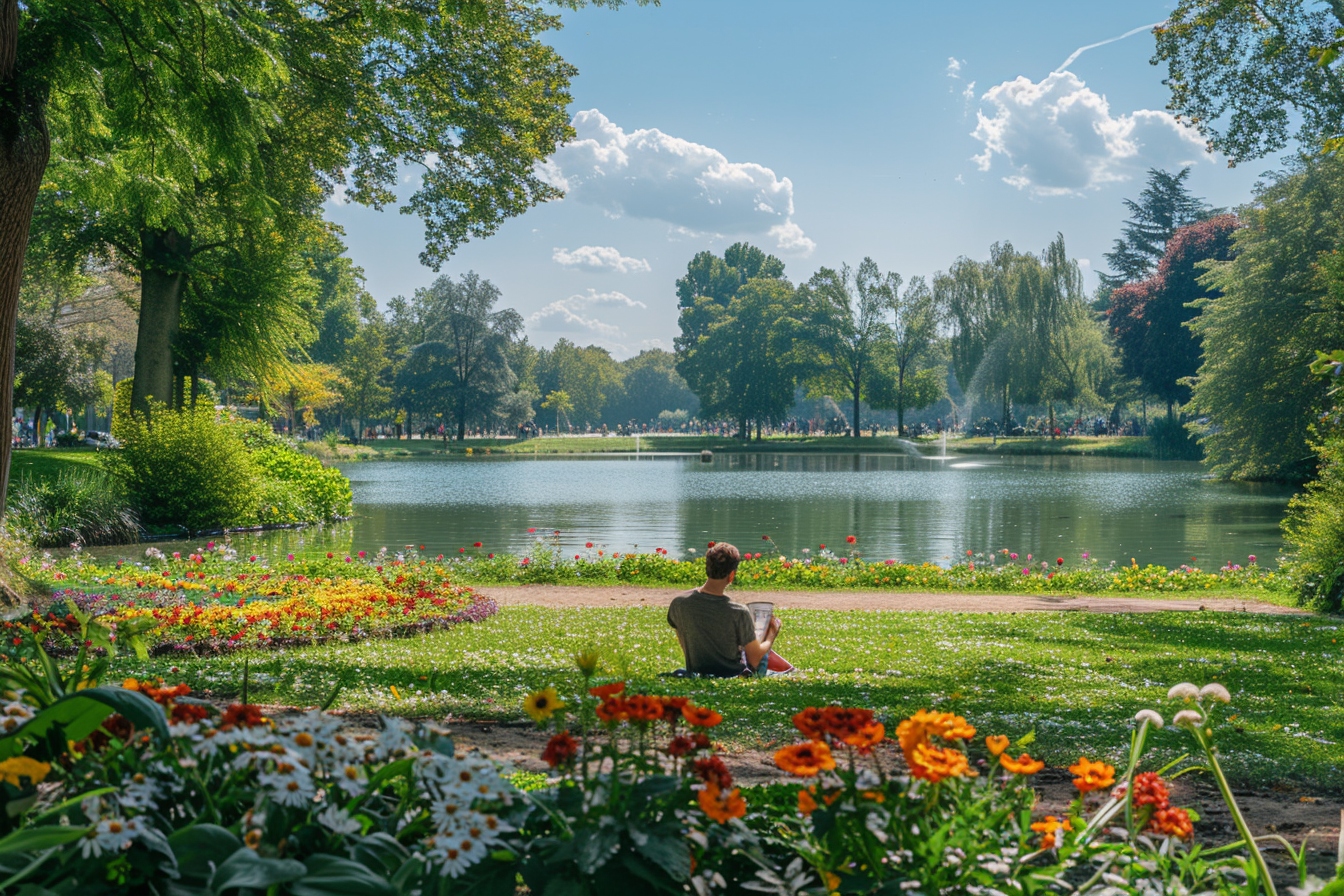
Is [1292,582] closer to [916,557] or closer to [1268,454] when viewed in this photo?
[916,557]

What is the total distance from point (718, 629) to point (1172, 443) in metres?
52.2

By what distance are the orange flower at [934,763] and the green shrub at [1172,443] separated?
54.7m

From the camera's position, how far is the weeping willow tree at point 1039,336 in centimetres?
5422

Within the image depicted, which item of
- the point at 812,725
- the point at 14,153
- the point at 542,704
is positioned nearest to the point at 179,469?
the point at 14,153

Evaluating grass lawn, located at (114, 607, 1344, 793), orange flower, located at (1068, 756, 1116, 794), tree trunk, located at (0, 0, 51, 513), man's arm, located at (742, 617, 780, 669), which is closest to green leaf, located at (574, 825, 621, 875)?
orange flower, located at (1068, 756, 1116, 794)

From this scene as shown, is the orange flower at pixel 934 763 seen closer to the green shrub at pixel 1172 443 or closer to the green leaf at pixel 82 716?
the green leaf at pixel 82 716

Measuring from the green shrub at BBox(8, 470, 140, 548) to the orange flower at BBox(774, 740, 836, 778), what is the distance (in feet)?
58.2

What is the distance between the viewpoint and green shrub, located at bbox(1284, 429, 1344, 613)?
11.9 metres

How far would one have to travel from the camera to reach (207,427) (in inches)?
796

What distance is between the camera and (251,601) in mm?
10398

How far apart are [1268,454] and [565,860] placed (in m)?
35.2

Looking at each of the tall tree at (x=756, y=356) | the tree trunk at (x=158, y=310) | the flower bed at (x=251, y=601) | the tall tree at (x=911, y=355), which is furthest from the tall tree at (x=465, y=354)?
the flower bed at (x=251, y=601)

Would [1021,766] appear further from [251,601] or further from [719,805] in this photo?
[251,601]

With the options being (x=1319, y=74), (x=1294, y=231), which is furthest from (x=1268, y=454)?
(x=1319, y=74)
